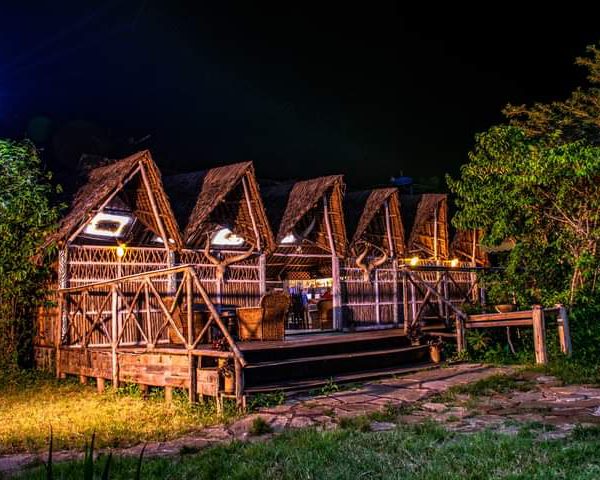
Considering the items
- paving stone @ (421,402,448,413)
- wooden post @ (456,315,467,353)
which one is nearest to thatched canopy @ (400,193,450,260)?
wooden post @ (456,315,467,353)

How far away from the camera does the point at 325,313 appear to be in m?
16.9

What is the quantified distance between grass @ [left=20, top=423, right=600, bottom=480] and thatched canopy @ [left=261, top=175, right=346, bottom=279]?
9.87 meters

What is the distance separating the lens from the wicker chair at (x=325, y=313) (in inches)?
653

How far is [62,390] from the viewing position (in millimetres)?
9586

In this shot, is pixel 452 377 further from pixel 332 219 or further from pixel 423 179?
pixel 423 179

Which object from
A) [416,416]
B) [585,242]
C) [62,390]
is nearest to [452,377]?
[416,416]

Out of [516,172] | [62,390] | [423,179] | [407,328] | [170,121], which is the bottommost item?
[62,390]

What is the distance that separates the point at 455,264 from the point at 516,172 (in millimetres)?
9756

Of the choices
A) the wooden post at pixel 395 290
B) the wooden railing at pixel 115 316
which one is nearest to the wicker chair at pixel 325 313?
the wooden post at pixel 395 290

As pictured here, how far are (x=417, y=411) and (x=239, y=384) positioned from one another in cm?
202

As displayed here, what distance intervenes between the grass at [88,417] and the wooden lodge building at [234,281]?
12.8 inches

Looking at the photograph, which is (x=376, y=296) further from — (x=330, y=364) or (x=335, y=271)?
(x=330, y=364)

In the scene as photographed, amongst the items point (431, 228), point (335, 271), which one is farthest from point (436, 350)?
point (431, 228)

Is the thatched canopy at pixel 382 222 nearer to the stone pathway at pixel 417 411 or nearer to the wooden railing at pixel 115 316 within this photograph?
the wooden railing at pixel 115 316
